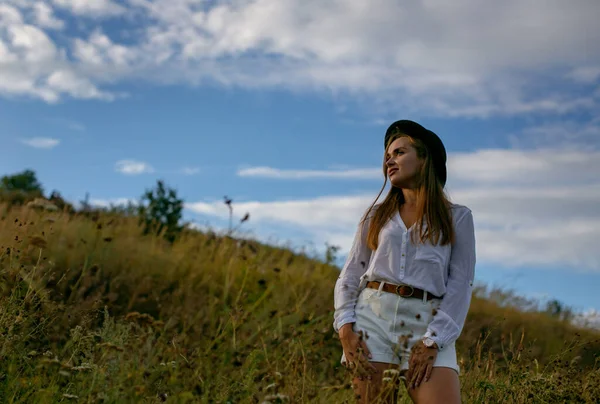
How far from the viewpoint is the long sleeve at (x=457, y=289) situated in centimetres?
328

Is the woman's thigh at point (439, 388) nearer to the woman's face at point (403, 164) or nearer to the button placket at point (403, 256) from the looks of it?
the button placket at point (403, 256)

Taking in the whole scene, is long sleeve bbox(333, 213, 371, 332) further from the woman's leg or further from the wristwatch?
the wristwatch

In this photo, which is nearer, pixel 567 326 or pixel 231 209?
pixel 231 209

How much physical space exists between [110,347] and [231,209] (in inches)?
179

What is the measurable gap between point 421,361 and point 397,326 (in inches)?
8.0

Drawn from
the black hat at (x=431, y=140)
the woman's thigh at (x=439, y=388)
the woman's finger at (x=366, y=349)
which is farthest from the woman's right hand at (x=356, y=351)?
the black hat at (x=431, y=140)

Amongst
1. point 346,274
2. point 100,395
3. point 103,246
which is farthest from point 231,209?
point 100,395

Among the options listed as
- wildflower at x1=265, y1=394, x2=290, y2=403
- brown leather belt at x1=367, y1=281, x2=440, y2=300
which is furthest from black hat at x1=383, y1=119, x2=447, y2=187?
wildflower at x1=265, y1=394, x2=290, y2=403

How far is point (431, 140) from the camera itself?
148 inches

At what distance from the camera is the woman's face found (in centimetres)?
371

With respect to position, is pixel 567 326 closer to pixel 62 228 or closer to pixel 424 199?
pixel 62 228

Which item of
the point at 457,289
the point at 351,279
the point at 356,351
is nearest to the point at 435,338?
the point at 457,289

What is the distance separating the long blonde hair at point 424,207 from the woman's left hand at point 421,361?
1.85 ft

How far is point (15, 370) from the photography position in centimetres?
432
